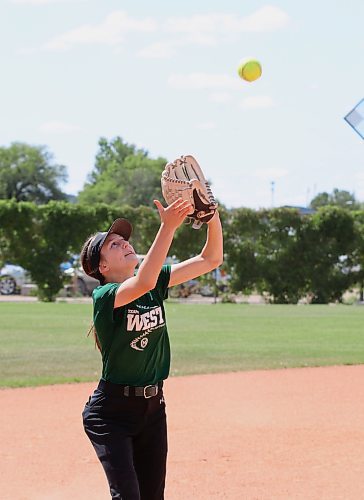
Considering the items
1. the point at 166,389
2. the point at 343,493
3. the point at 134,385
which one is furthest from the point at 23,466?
the point at 166,389

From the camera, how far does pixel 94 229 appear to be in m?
30.8

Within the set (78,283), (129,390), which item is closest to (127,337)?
(129,390)

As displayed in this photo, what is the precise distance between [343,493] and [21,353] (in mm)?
8966

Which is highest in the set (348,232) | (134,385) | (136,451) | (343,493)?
(348,232)

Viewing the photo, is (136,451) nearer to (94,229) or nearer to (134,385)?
(134,385)

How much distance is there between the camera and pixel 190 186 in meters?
4.11

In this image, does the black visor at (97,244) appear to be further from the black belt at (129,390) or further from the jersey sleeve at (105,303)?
the black belt at (129,390)

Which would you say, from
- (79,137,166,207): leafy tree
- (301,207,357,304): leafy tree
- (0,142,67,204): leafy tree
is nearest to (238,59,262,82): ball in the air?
(301,207,357,304): leafy tree

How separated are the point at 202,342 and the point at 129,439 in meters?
11.8

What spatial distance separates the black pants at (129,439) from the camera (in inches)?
160

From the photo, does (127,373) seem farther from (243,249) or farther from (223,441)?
(243,249)

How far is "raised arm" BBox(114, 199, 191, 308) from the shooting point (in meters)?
3.89

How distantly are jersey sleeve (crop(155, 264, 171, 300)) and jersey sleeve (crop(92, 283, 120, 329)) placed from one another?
1.00 ft

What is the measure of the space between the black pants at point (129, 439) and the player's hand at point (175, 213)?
895 mm
